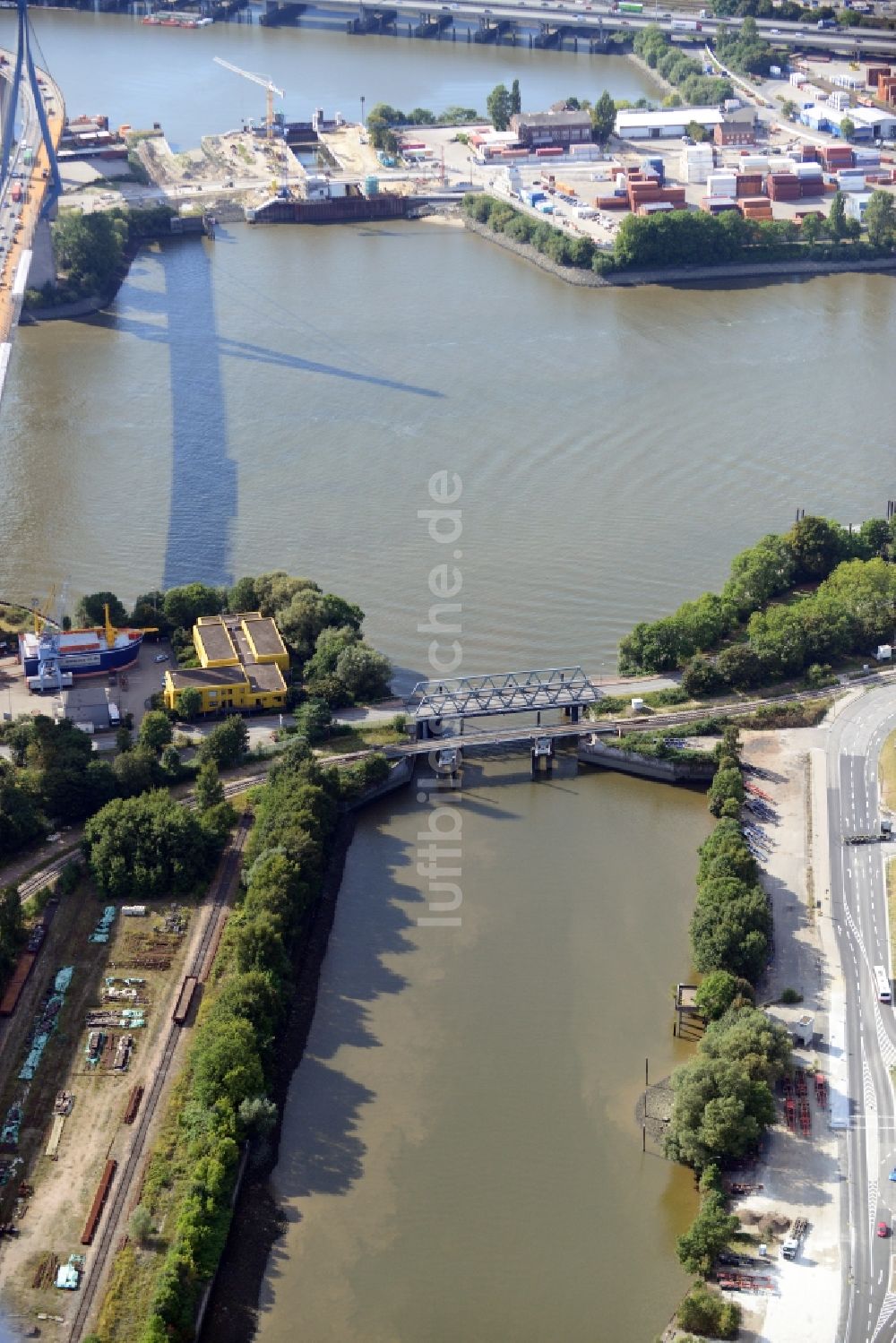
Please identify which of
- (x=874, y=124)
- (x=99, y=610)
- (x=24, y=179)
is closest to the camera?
(x=99, y=610)

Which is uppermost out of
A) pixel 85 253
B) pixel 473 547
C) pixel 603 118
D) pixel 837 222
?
pixel 603 118

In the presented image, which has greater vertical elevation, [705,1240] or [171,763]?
[171,763]

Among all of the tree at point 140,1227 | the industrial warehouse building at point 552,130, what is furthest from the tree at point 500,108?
the tree at point 140,1227

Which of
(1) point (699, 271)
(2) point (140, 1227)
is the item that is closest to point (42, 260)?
(1) point (699, 271)

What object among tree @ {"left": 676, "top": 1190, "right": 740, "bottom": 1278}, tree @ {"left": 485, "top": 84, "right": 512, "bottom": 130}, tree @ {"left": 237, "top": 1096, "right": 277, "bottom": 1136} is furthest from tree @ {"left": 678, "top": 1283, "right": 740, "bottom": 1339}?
tree @ {"left": 485, "top": 84, "right": 512, "bottom": 130}

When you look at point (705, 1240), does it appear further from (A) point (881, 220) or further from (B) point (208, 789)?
(A) point (881, 220)

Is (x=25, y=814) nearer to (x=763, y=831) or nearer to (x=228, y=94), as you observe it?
(x=763, y=831)
